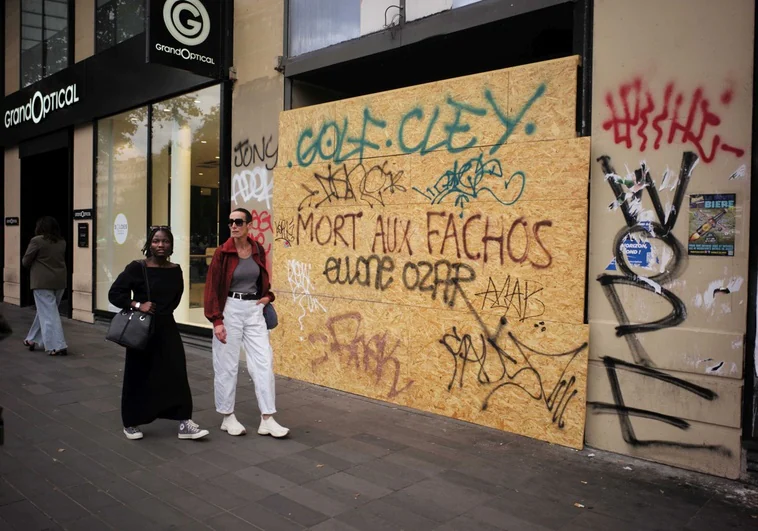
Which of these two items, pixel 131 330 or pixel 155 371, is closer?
pixel 131 330

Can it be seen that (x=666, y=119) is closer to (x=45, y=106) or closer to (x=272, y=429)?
(x=272, y=429)

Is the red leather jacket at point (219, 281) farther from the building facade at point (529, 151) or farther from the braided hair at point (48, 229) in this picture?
the braided hair at point (48, 229)

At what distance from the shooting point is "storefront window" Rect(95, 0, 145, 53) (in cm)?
1032

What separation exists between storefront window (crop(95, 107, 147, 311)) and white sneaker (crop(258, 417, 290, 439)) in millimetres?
6192

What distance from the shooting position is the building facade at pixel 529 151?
172 inches

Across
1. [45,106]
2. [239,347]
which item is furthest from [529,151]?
[45,106]

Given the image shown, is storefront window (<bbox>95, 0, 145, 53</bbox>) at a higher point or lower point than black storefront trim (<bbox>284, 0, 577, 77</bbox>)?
higher

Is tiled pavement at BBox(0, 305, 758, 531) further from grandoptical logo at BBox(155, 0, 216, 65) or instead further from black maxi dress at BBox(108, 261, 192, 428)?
grandoptical logo at BBox(155, 0, 216, 65)

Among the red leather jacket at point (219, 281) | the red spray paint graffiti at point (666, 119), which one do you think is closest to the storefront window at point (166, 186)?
the red leather jacket at point (219, 281)

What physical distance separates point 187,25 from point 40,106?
6620 mm

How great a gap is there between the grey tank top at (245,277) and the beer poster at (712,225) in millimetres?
3337

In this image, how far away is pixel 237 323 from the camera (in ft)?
17.0

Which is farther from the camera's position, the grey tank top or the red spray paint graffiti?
the grey tank top

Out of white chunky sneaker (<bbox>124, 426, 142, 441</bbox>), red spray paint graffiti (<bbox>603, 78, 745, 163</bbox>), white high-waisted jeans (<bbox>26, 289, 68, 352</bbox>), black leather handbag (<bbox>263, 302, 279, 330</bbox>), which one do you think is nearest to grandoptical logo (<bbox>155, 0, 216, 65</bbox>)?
white high-waisted jeans (<bbox>26, 289, 68, 352</bbox>)
